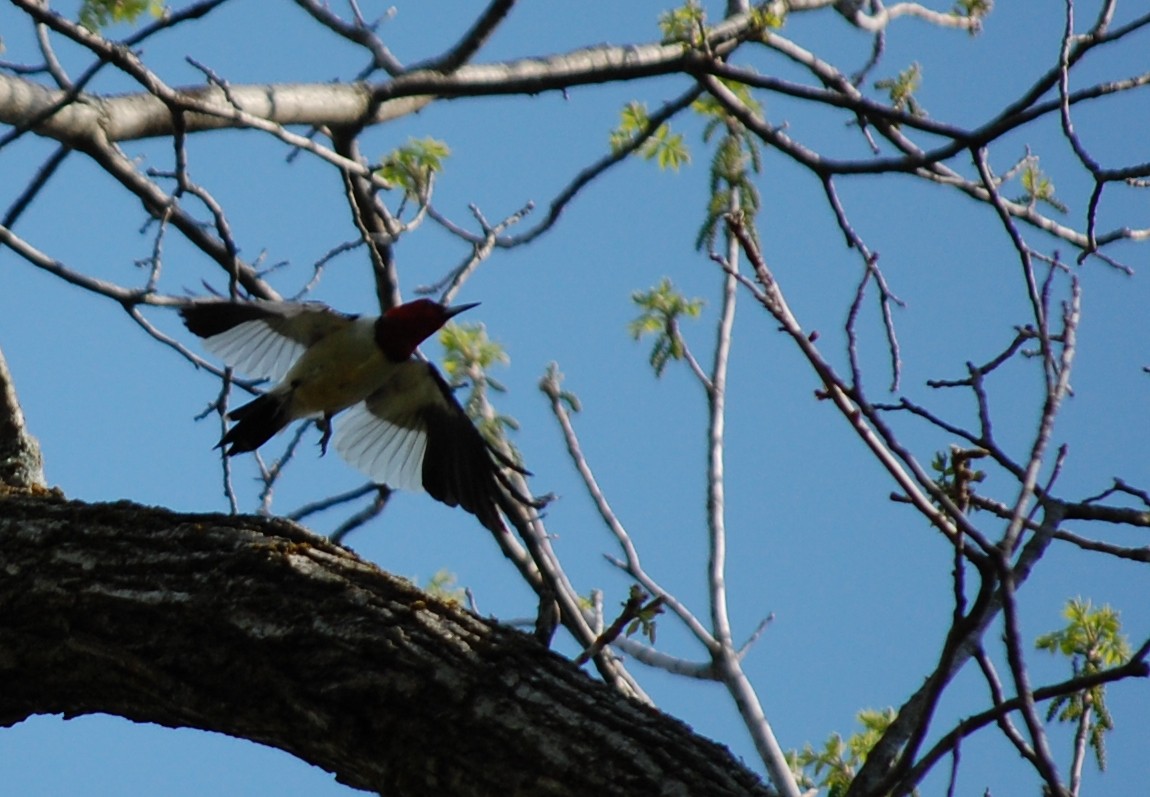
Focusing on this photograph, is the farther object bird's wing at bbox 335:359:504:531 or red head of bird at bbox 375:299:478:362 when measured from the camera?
red head of bird at bbox 375:299:478:362

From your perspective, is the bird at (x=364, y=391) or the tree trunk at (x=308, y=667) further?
the bird at (x=364, y=391)

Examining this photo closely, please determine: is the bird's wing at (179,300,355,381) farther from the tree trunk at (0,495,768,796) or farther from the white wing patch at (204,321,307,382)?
the tree trunk at (0,495,768,796)

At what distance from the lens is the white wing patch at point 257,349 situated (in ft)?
16.6

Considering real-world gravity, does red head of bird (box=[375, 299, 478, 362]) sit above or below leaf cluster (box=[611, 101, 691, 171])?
below

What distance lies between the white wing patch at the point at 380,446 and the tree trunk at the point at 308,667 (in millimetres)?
2120

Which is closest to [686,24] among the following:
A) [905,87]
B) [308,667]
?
[905,87]

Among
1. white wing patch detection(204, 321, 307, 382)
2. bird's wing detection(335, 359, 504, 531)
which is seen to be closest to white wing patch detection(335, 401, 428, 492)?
bird's wing detection(335, 359, 504, 531)

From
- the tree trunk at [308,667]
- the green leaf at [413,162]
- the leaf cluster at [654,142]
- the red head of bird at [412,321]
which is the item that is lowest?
the tree trunk at [308,667]

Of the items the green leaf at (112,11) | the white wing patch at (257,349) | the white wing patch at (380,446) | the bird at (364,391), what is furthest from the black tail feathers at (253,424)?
the green leaf at (112,11)

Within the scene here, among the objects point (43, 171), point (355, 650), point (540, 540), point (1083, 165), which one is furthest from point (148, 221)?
point (1083, 165)

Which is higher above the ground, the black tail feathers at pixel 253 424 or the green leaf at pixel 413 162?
the green leaf at pixel 413 162

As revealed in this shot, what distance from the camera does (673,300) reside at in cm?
567

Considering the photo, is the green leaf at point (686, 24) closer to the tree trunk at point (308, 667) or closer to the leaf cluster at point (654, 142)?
the leaf cluster at point (654, 142)

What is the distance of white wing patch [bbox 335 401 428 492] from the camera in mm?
4958
